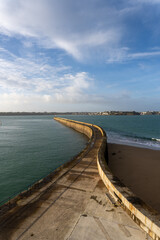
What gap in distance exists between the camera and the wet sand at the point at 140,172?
463 inches

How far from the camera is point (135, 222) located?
22.0 feet

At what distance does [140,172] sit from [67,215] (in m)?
12.5

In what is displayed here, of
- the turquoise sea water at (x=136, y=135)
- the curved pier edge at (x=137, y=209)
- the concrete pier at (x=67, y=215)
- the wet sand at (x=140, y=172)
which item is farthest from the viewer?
the turquoise sea water at (x=136, y=135)

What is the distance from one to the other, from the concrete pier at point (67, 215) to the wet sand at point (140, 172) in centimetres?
471

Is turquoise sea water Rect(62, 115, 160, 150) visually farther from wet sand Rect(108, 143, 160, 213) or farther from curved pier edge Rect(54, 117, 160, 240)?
curved pier edge Rect(54, 117, 160, 240)

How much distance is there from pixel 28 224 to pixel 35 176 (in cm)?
1074

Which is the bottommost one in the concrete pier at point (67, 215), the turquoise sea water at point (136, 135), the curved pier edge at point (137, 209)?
the turquoise sea water at point (136, 135)

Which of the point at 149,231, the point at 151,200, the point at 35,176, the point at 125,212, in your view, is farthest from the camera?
the point at 35,176

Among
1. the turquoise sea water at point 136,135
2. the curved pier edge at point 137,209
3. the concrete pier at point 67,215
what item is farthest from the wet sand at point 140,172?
the turquoise sea water at point 136,135

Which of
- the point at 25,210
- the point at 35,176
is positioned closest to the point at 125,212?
the point at 25,210

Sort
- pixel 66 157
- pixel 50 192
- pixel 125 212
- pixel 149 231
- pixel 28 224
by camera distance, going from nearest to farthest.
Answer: pixel 149 231 → pixel 28 224 → pixel 125 212 → pixel 50 192 → pixel 66 157

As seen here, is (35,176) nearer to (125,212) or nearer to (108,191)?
(108,191)

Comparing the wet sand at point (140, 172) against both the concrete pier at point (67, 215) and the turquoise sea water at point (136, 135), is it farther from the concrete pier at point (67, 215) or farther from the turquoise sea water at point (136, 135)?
the turquoise sea water at point (136, 135)

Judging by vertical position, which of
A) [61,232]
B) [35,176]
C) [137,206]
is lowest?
[35,176]
